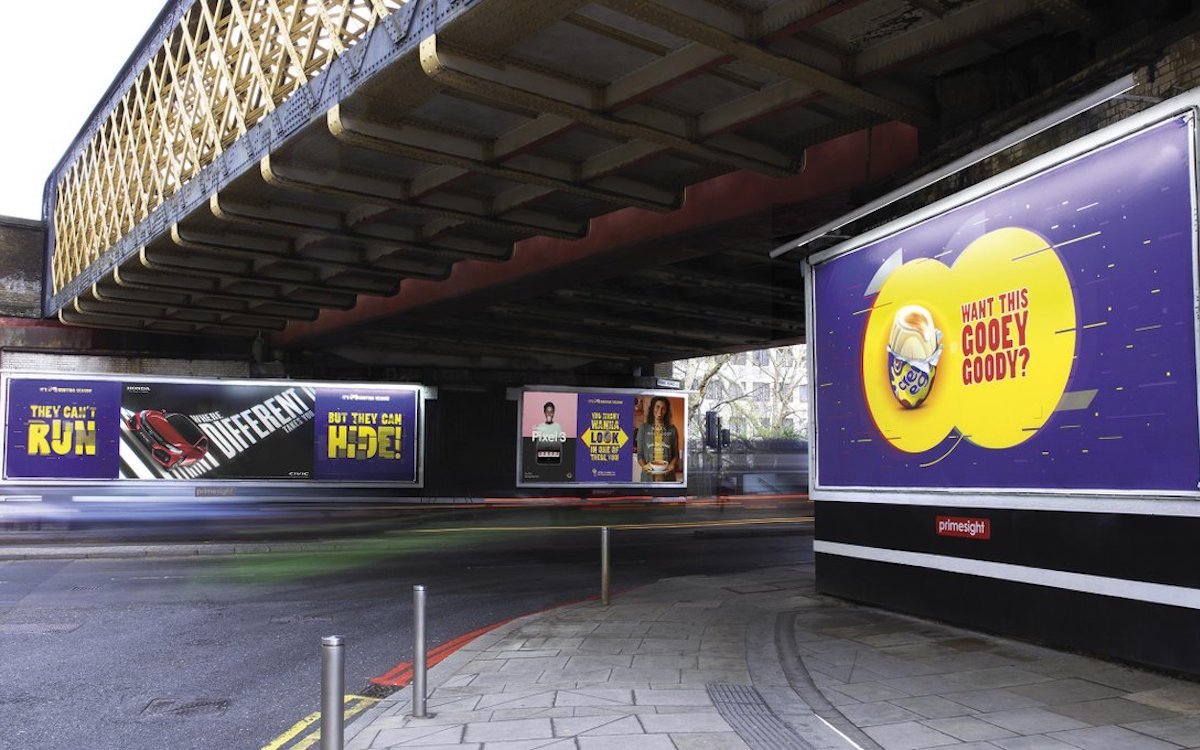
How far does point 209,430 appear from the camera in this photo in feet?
67.9

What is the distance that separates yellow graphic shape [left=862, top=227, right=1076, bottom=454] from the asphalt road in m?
5.05

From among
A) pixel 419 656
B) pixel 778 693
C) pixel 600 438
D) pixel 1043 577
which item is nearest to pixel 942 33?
pixel 1043 577

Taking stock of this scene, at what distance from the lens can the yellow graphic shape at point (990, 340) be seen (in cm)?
653

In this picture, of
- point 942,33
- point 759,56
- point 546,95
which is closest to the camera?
point 759,56

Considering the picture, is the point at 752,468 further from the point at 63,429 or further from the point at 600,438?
the point at 63,429

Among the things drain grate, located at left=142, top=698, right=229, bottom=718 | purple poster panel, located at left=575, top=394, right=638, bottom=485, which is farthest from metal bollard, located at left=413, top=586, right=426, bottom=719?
purple poster panel, located at left=575, top=394, right=638, bottom=485

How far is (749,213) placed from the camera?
10.6 m

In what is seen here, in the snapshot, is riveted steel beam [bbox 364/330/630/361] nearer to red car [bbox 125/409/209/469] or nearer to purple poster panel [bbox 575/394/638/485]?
purple poster panel [bbox 575/394/638/485]

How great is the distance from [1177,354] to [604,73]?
525cm

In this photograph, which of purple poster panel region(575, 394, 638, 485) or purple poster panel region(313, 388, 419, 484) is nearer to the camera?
purple poster panel region(313, 388, 419, 484)

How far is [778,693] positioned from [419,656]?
7.92 feet

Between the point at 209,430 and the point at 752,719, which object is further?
the point at 209,430

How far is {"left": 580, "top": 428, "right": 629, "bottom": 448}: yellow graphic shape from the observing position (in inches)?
1009

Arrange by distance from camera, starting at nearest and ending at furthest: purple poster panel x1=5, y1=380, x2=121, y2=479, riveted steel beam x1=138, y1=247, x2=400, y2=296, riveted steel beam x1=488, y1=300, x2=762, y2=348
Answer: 1. riveted steel beam x1=138, y1=247, x2=400, y2=296
2. riveted steel beam x1=488, y1=300, x2=762, y2=348
3. purple poster panel x1=5, y1=380, x2=121, y2=479
